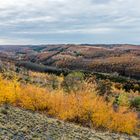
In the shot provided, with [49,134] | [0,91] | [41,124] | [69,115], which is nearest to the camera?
[49,134]

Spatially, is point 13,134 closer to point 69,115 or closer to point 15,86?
point 69,115

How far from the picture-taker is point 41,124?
2744cm

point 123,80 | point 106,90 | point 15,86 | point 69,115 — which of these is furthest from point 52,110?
point 123,80

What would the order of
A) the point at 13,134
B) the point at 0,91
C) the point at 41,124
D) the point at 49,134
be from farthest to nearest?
the point at 0,91, the point at 41,124, the point at 49,134, the point at 13,134

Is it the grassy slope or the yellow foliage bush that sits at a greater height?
the grassy slope

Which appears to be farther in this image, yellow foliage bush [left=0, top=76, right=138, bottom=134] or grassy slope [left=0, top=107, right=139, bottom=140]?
yellow foliage bush [left=0, top=76, right=138, bottom=134]

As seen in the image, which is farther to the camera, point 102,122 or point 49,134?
point 102,122

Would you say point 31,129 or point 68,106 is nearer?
point 31,129

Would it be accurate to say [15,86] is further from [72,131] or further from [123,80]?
[123,80]

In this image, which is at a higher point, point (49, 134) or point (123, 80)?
point (49, 134)

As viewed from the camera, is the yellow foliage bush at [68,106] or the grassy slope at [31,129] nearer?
the grassy slope at [31,129]

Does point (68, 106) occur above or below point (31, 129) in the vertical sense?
below

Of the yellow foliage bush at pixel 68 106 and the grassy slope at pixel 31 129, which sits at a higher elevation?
the grassy slope at pixel 31 129

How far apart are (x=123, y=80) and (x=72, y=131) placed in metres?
131
